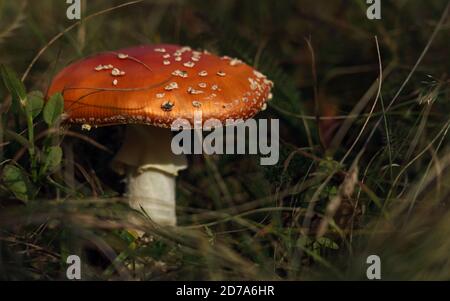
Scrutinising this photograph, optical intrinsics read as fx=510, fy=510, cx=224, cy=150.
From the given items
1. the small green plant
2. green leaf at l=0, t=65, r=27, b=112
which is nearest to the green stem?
the small green plant

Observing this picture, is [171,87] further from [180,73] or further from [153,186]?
[153,186]

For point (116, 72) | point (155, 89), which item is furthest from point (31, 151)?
point (155, 89)

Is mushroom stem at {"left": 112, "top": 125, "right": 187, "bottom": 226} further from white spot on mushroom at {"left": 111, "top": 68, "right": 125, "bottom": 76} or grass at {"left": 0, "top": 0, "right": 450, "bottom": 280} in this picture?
white spot on mushroom at {"left": 111, "top": 68, "right": 125, "bottom": 76}

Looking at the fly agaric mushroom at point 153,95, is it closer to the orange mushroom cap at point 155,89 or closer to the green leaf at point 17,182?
the orange mushroom cap at point 155,89

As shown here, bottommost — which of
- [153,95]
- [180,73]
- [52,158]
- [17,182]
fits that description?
[17,182]

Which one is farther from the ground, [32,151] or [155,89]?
[155,89]

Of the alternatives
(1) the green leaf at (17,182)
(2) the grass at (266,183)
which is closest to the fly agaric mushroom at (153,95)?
(2) the grass at (266,183)
